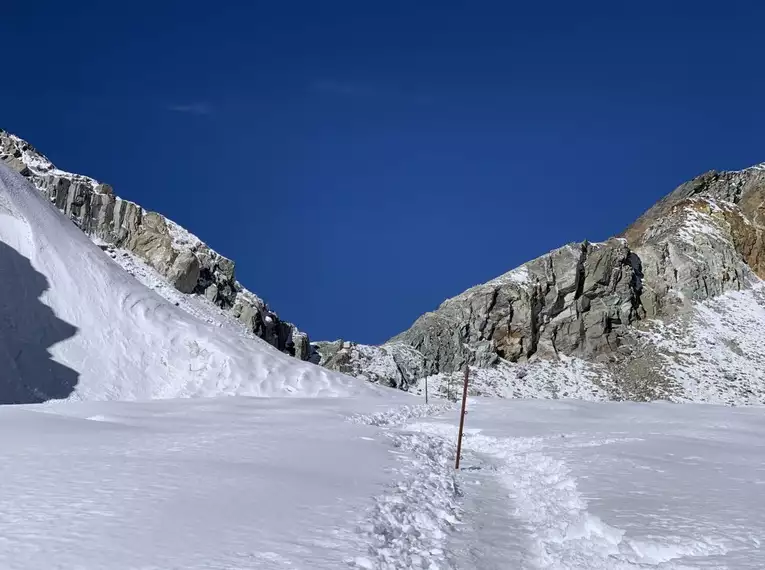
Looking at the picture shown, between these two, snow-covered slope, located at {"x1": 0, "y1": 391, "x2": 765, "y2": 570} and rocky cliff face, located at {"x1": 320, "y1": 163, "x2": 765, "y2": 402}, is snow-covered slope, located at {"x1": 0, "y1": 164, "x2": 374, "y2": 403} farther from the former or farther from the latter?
rocky cliff face, located at {"x1": 320, "y1": 163, "x2": 765, "y2": 402}

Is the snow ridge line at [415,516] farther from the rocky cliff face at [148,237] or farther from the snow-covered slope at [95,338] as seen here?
the rocky cliff face at [148,237]

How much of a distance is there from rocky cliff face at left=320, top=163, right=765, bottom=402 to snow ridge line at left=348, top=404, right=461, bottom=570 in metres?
49.0

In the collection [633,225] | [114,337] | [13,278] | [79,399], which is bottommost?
[79,399]

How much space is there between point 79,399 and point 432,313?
47.9 meters

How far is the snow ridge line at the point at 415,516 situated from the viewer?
809 cm

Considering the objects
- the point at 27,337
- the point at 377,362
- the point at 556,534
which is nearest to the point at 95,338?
the point at 27,337

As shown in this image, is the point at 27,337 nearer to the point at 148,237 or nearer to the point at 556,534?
the point at 148,237

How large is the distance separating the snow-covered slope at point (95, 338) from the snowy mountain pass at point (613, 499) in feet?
70.0

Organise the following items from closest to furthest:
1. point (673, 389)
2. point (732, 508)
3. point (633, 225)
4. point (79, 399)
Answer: point (732, 508) → point (79, 399) → point (673, 389) → point (633, 225)

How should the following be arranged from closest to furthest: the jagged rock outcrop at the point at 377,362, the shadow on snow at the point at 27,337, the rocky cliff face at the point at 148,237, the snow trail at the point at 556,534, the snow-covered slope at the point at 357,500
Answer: the snow-covered slope at the point at 357,500 → the snow trail at the point at 556,534 → the shadow on snow at the point at 27,337 → the rocky cliff face at the point at 148,237 → the jagged rock outcrop at the point at 377,362

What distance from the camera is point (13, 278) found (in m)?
39.9

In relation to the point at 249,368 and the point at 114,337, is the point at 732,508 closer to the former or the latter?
the point at 249,368

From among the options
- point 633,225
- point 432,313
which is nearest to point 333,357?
point 432,313

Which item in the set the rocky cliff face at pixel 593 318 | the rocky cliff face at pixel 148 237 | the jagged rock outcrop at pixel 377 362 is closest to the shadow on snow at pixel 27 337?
the rocky cliff face at pixel 148 237
